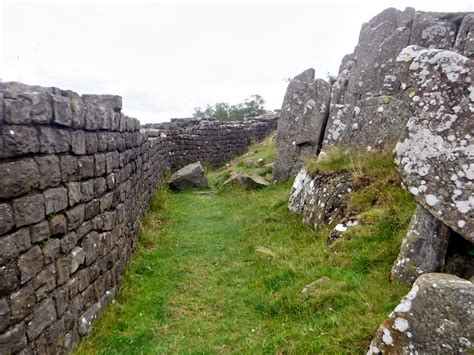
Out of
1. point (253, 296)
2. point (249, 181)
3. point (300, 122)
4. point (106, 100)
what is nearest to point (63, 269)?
point (253, 296)

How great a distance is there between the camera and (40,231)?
3783 millimetres

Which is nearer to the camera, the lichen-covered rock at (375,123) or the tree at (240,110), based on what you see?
the lichen-covered rock at (375,123)

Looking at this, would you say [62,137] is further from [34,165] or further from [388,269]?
[388,269]

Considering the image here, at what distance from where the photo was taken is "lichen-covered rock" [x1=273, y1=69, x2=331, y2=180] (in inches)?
445

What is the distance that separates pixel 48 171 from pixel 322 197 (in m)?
4.70

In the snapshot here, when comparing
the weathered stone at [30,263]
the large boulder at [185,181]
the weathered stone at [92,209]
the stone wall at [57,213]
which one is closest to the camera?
the stone wall at [57,213]

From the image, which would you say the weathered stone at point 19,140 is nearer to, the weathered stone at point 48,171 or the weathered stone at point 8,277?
the weathered stone at point 48,171

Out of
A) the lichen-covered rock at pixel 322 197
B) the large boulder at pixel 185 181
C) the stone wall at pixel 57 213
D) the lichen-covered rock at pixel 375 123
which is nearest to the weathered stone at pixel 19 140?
the stone wall at pixel 57 213

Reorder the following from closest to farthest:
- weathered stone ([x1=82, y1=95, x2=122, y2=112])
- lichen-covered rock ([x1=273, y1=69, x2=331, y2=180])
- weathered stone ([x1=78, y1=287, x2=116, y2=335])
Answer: weathered stone ([x1=78, y1=287, x2=116, y2=335]), weathered stone ([x1=82, y1=95, x2=122, y2=112]), lichen-covered rock ([x1=273, y1=69, x2=331, y2=180])

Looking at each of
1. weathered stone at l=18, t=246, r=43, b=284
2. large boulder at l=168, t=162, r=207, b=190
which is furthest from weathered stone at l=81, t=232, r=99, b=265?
large boulder at l=168, t=162, r=207, b=190

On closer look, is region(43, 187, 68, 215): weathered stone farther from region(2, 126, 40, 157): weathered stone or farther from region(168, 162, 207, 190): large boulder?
region(168, 162, 207, 190): large boulder

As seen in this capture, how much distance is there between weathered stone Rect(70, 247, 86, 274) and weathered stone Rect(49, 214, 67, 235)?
1.20 feet

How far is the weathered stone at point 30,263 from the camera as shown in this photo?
348 centimetres

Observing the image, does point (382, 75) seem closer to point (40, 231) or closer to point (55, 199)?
point (55, 199)
